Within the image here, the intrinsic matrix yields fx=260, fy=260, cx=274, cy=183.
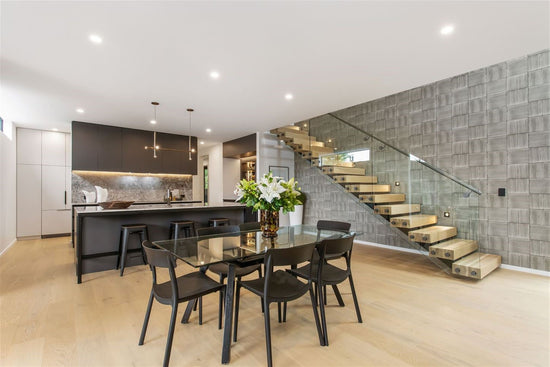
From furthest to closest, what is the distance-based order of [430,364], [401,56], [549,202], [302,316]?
1. [549,202]
2. [401,56]
3. [302,316]
4. [430,364]

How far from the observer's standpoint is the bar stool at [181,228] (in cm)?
436

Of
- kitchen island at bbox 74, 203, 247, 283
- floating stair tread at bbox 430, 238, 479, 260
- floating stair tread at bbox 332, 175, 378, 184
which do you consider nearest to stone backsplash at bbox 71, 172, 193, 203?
kitchen island at bbox 74, 203, 247, 283

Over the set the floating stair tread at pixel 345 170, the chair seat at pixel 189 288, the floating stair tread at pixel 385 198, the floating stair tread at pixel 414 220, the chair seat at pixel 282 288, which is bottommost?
the chair seat at pixel 282 288

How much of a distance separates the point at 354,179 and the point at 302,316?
125 inches

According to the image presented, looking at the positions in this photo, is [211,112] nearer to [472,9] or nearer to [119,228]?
[119,228]

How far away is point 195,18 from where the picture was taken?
7.68ft

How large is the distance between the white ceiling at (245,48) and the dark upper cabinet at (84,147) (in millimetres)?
1218

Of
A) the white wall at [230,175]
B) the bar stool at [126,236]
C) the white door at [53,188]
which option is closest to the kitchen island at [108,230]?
the bar stool at [126,236]

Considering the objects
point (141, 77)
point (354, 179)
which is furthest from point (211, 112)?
point (354, 179)

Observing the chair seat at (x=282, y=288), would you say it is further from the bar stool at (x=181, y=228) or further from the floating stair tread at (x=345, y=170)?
the floating stair tread at (x=345, y=170)

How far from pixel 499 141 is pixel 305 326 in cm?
429

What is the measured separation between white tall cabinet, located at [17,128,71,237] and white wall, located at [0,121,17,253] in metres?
0.23

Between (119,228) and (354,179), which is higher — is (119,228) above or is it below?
below

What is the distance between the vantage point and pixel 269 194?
2.55 metres
